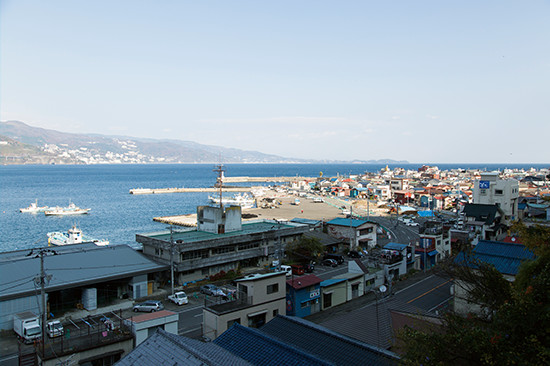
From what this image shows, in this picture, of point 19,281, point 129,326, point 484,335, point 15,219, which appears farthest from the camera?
point 15,219

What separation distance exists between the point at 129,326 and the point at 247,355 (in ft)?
17.9

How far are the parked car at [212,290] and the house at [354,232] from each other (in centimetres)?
1326

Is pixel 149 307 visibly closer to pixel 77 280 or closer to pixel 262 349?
pixel 77 280

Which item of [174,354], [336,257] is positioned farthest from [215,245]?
[174,354]

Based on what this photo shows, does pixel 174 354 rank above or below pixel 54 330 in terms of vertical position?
above

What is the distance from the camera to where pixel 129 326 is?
12.2 meters

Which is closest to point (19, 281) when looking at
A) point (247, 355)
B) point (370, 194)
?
point (247, 355)

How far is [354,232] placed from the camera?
101 feet

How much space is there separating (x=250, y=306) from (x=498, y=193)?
3074 cm

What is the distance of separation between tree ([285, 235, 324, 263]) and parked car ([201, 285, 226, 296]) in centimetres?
720

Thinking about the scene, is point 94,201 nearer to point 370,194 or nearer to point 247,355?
point 370,194

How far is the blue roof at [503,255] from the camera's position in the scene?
15859mm

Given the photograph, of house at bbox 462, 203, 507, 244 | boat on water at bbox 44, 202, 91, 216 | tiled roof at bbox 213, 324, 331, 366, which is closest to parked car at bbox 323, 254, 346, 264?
house at bbox 462, 203, 507, 244

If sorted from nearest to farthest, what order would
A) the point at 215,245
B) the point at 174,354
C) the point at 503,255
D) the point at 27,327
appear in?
1. the point at 174,354
2. the point at 27,327
3. the point at 503,255
4. the point at 215,245
